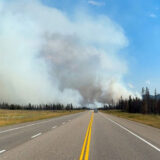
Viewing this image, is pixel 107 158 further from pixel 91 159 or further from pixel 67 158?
pixel 67 158

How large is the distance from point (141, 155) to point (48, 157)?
329cm

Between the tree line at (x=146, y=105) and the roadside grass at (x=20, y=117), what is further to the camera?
the tree line at (x=146, y=105)

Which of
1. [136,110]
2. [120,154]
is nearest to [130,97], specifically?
[136,110]

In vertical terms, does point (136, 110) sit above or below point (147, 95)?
below

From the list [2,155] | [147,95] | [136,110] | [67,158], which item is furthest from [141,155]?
[136,110]

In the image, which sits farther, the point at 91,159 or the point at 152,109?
the point at 152,109

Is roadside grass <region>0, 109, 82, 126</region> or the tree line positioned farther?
the tree line

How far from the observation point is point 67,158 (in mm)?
7641

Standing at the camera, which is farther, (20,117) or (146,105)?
(146,105)

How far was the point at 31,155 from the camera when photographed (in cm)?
819

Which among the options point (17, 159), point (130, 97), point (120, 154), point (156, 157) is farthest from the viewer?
point (130, 97)

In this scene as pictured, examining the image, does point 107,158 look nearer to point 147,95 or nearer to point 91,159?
point 91,159

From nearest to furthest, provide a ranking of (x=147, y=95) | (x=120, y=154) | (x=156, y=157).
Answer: (x=156, y=157) → (x=120, y=154) → (x=147, y=95)

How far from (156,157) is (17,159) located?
4.63 m
